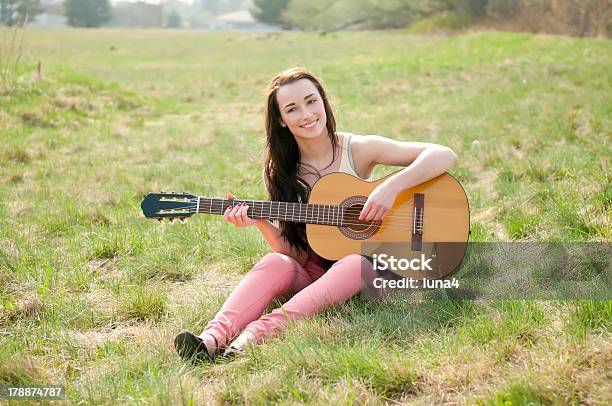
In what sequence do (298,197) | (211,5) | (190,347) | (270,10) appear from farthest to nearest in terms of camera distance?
(211,5) < (270,10) < (298,197) < (190,347)

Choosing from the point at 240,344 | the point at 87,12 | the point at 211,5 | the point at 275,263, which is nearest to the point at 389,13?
the point at 87,12

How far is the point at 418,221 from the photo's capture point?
312cm

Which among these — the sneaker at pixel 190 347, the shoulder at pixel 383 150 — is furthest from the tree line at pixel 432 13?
the sneaker at pixel 190 347

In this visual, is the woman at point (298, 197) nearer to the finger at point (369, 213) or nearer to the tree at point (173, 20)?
the finger at point (369, 213)

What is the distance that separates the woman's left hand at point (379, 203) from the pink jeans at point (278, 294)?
23 cm

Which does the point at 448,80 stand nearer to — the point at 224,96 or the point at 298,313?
the point at 224,96

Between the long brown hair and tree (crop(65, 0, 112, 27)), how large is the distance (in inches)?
2591

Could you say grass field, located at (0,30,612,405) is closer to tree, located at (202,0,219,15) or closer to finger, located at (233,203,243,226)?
finger, located at (233,203,243,226)

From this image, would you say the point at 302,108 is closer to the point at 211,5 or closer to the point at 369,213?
the point at 369,213

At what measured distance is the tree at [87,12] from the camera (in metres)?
62.7

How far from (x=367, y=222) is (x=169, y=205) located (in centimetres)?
101

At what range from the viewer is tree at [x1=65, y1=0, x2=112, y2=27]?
62656mm

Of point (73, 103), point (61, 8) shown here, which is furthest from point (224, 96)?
point (61, 8)

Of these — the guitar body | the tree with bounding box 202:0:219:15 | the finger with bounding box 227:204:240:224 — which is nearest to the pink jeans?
the guitar body
